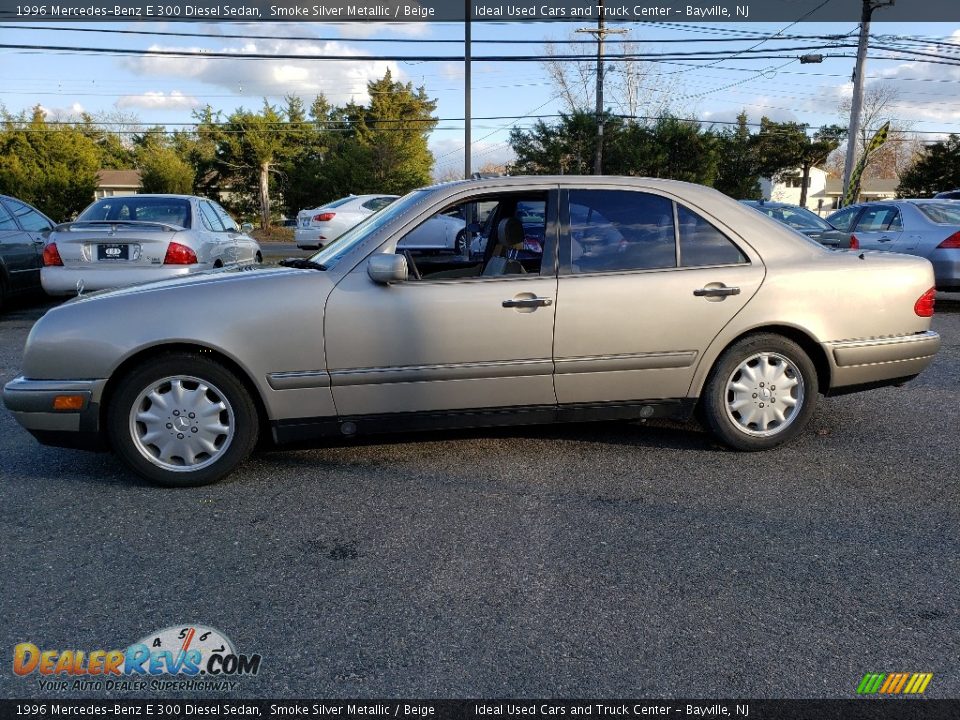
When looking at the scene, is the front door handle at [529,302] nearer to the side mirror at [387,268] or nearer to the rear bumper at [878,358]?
the side mirror at [387,268]

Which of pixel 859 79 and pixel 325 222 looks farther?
pixel 859 79

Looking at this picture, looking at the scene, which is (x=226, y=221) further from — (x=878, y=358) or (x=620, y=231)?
(x=878, y=358)

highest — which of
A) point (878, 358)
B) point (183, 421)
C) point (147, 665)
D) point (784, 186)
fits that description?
point (784, 186)

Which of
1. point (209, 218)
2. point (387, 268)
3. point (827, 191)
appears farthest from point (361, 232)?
point (827, 191)

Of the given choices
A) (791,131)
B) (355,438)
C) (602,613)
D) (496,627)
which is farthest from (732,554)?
(791,131)

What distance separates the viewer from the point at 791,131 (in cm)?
4388

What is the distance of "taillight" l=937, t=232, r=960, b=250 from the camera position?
382 inches

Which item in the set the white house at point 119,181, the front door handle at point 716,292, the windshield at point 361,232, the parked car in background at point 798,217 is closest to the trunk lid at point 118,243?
the windshield at point 361,232

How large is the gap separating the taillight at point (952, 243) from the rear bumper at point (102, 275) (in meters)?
9.20

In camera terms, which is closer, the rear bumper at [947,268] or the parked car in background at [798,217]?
the rear bumper at [947,268]

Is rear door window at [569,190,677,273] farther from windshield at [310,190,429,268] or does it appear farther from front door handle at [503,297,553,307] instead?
windshield at [310,190,429,268]

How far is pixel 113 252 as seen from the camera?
783 cm

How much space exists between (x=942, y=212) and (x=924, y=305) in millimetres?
6994

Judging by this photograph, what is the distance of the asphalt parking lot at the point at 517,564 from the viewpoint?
2373mm
